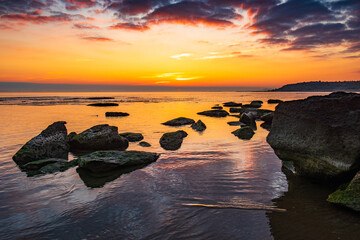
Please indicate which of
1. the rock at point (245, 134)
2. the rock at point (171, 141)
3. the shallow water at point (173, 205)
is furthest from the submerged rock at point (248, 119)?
the shallow water at point (173, 205)

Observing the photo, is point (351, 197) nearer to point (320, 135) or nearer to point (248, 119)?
point (320, 135)

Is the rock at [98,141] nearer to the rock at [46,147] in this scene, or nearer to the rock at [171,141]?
the rock at [46,147]

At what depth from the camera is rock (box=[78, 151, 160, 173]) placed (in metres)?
8.33

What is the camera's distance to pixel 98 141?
39.7 feet

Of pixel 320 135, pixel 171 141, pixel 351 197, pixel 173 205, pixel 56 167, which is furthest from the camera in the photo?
pixel 171 141

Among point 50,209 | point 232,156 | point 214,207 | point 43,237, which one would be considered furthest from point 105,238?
point 232,156

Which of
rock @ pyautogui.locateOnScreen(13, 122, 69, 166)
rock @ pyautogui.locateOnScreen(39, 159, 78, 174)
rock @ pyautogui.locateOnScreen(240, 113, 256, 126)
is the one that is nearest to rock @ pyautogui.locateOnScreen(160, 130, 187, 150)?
rock @ pyautogui.locateOnScreen(39, 159, 78, 174)

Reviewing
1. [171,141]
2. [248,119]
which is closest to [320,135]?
[171,141]

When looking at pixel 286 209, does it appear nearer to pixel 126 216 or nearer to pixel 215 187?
pixel 215 187

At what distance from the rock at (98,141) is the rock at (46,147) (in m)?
0.59

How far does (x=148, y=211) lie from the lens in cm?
557

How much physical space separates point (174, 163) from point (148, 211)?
3.85 m

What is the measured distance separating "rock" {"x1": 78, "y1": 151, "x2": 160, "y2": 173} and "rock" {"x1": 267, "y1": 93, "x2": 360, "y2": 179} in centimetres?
501

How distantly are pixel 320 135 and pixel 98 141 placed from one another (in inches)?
392
